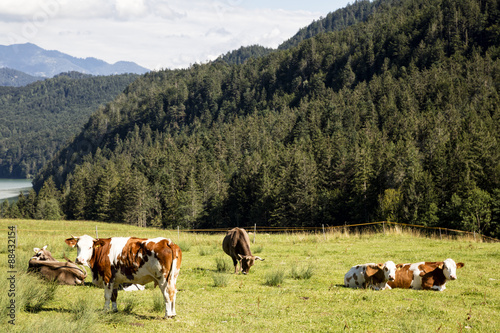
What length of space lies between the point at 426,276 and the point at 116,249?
10.1 m

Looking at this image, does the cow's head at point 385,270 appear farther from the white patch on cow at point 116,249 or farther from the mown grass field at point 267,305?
the white patch on cow at point 116,249

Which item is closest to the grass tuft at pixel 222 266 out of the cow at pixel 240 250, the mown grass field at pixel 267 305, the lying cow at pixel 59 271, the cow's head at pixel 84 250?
the mown grass field at pixel 267 305

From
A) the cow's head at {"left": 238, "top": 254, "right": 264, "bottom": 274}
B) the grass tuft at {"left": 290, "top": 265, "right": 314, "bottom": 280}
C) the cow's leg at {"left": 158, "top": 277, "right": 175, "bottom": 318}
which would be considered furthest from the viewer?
the cow's head at {"left": 238, "top": 254, "right": 264, "bottom": 274}

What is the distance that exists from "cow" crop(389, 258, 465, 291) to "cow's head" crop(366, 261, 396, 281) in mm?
503

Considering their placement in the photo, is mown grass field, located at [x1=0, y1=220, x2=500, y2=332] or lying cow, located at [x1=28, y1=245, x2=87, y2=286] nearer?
mown grass field, located at [x1=0, y1=220, x2=500, y2=332]

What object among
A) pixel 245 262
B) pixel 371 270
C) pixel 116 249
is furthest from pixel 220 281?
pixel 371 270

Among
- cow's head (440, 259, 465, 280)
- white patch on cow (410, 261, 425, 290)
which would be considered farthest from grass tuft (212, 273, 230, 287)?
cow's head (440, 259, 465, 280)

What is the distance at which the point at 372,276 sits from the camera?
14.0 m

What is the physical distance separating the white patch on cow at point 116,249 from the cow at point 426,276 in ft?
29.5

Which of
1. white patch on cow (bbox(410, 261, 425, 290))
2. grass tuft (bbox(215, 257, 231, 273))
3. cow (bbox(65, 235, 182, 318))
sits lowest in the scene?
grass tuft (bbox(215, 257, 231, 273))

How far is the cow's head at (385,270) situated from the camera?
13547 millimetres

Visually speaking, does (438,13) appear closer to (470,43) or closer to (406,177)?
A: (470,43)

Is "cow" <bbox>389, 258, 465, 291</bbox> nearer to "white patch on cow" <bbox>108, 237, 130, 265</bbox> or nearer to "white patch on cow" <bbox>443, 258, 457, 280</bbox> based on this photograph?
"white patch on cow" <bbox>443, 258, 457, 280</bbox>

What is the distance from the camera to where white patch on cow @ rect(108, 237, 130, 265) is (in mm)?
10234
